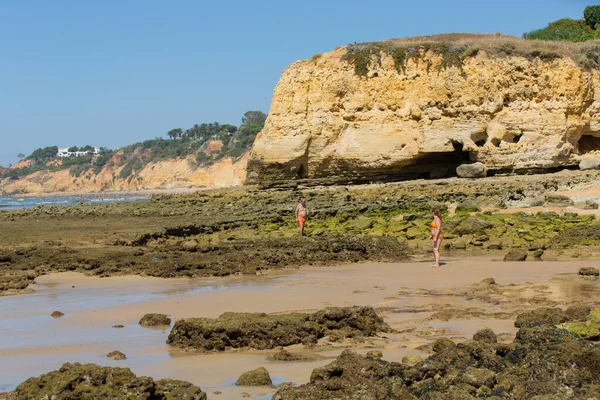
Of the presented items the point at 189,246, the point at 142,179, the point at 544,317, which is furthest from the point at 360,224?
the point at 142,179

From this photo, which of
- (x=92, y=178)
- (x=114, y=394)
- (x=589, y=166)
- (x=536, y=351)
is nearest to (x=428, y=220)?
(x=589, y=166)

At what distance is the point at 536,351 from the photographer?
5.70 meters

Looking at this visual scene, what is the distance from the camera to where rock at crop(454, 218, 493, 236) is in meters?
18.1

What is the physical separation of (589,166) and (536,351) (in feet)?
87.3

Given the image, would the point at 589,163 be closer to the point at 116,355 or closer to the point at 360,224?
the point at 360,224

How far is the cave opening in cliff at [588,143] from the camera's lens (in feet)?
109

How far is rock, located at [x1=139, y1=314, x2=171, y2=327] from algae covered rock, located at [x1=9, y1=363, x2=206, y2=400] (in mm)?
3527

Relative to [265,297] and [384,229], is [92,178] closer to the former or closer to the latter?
[384,229]

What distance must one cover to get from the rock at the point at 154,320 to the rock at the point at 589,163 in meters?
24.9

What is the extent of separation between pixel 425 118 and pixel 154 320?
24.5m

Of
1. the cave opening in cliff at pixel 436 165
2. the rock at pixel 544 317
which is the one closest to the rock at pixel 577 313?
the rock at pixel 544 317

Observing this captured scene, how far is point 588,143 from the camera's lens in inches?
1313

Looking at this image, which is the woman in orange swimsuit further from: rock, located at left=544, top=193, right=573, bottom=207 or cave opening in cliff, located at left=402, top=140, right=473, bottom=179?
cave opening in cliff, located at left=402, top=140, right=473, bottom=179

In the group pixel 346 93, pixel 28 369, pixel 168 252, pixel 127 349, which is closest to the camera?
pixel 28 369
